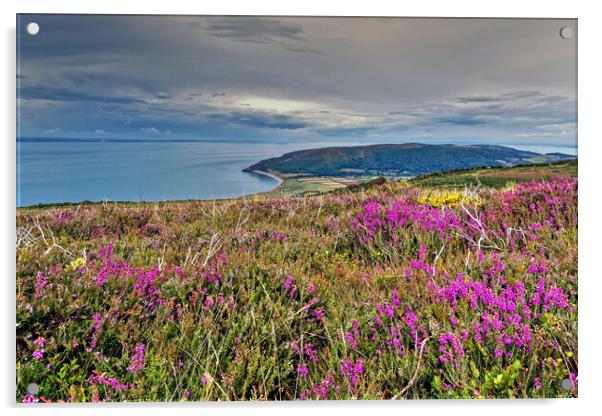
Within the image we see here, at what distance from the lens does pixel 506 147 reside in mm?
4281

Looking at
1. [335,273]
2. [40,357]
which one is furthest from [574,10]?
[40,357]

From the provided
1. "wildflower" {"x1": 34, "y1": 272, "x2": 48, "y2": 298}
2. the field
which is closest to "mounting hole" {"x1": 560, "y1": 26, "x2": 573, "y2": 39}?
the field

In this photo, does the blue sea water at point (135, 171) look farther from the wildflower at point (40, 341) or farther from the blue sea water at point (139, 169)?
the wildflower at point (40, 341)

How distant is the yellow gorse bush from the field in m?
0.17

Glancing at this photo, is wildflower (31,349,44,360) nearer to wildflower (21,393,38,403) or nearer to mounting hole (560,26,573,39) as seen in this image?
wildflower (21,393,38,403)

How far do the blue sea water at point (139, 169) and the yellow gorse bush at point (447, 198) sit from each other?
732 mm

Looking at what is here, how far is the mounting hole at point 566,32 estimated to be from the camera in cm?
425

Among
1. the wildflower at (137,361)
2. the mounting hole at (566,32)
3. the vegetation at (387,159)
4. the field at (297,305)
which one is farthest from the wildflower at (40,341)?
Answer: the mounting hole at (566,32)

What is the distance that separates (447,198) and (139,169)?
9.48ft

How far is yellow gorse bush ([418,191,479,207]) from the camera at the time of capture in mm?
4445

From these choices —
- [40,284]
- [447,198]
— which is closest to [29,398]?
[40,284]

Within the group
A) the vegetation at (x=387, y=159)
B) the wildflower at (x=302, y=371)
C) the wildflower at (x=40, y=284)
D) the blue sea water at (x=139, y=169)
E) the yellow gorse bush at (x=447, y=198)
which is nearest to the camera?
the wildflower at (x=302, y=371)

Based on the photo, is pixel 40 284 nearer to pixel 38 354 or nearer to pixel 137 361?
pixel 38 354

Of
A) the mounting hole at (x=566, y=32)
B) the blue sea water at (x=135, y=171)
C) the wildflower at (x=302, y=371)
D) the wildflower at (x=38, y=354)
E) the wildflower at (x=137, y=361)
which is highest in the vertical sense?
the mounting hole at (x=566, y=32)
